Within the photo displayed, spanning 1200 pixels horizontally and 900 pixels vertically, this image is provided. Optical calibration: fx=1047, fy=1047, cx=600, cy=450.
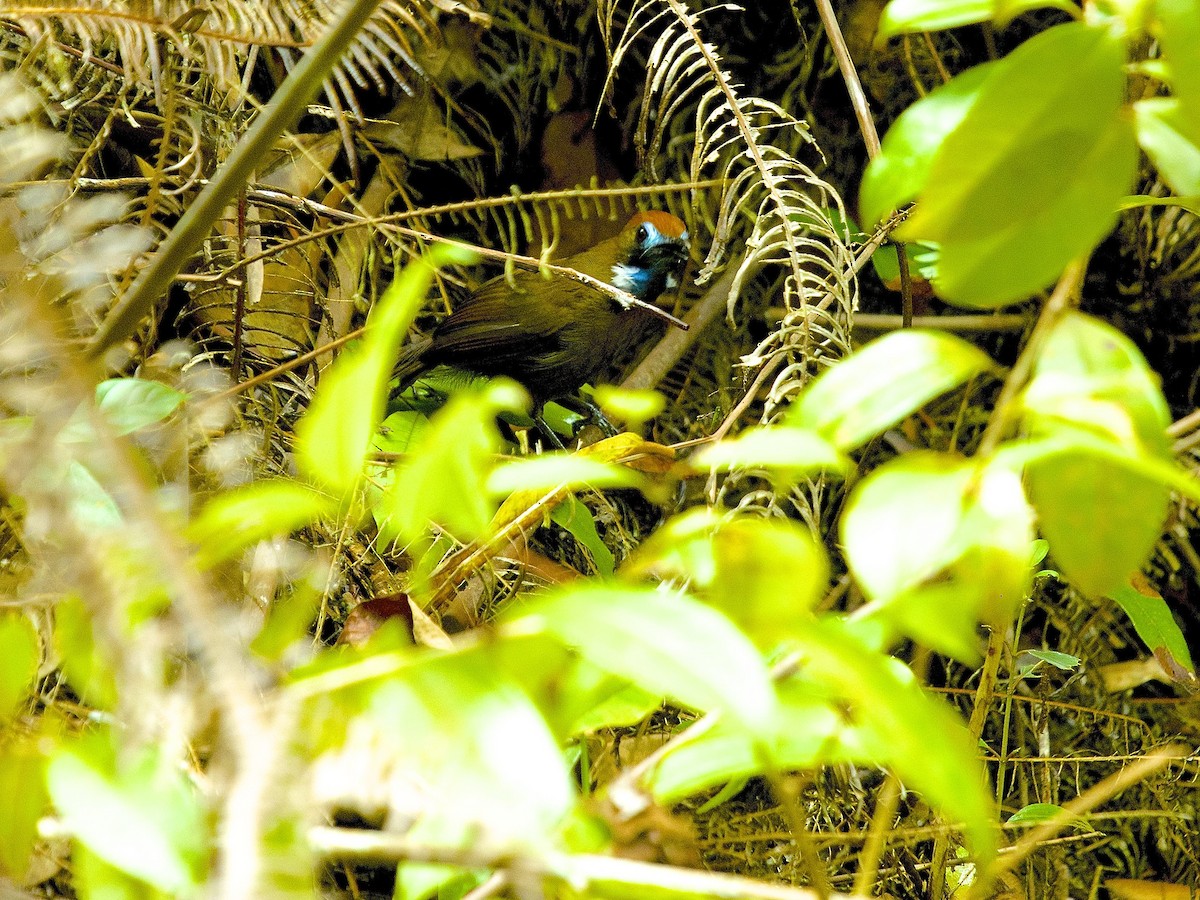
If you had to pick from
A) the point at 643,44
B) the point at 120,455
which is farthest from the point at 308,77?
the point at 643,44

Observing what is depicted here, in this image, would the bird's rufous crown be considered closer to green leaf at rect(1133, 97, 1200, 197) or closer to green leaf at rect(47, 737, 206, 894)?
green leaf at rect(1133, 97, 1200, 197)

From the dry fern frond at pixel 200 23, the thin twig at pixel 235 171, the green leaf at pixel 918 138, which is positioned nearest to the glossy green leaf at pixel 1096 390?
the green leaf at pixel 918 138

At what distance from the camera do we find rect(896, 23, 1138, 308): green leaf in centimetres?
36

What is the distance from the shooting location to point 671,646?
0.31 m

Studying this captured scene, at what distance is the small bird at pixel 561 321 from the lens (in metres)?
1.77

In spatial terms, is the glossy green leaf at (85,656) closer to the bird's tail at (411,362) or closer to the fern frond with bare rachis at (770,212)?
the fern frond with bare rachis at (770,212)

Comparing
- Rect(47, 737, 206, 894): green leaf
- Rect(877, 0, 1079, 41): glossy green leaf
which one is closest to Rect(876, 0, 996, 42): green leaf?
Rect(877, 0, 1079, 41): glossy green leaf

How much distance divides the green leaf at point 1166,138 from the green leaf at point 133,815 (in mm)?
405

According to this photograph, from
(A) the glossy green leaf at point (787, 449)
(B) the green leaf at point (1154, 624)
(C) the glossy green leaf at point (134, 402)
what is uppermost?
(A) the glossy green leaf at point (787, 449)

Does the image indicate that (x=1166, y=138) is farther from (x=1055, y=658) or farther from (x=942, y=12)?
(x=1055, y=658)

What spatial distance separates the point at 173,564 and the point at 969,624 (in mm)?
255

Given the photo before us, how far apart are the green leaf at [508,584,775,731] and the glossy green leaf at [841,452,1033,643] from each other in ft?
0.17

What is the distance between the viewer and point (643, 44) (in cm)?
171

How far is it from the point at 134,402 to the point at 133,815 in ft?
1.08
